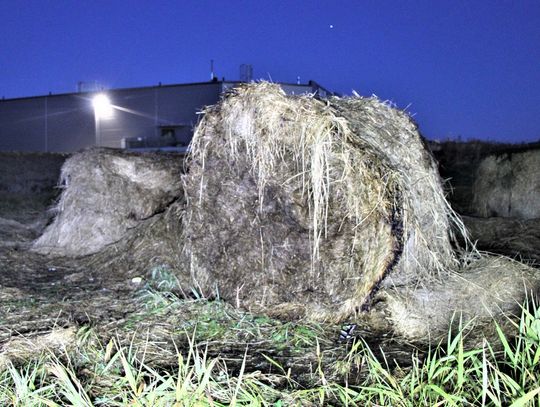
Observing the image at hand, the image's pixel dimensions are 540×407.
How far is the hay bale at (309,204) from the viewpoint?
404 cm

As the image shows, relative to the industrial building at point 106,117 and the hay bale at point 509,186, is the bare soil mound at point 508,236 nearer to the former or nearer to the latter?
the hay bale at point 509,186

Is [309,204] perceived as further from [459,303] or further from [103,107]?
[103,107]

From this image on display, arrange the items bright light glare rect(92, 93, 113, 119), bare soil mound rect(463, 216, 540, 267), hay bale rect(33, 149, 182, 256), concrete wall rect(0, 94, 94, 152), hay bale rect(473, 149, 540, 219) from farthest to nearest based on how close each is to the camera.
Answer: concrete wall rect(0, 94, 94, 152) → bright light glare rect(92, 93, 113, 119) → hay bale rect(473, 149, 540, 219) → hay bale rect(33, 149, 182, 256) → bare soil mound rect(463, 216, 540, 267)

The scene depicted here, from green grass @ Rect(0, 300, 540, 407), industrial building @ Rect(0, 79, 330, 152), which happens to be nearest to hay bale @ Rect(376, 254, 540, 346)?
green grass @ Rect(0, 300, 540, 407)

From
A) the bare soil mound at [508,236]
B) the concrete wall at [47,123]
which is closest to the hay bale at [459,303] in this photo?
the bare soil mound at [508,236]

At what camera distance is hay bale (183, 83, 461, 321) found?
4.04 m

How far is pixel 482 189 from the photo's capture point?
8609mm

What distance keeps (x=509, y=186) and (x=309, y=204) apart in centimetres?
507

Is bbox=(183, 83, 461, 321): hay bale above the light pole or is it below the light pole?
below

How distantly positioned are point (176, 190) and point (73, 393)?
5.25 metres

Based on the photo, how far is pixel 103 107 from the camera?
3120 cm

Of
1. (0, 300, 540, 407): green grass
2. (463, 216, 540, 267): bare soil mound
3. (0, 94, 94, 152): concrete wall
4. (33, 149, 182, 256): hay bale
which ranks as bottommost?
(0, 300, 540, 407): green grass

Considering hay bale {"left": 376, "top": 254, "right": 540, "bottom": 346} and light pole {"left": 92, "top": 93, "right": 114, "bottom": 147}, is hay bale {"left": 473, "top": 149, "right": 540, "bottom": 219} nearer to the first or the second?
hay bale {"left": 376, "top": 254, "right": 540, "bottom": 346}

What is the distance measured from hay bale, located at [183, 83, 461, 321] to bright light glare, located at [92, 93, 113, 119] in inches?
1090
